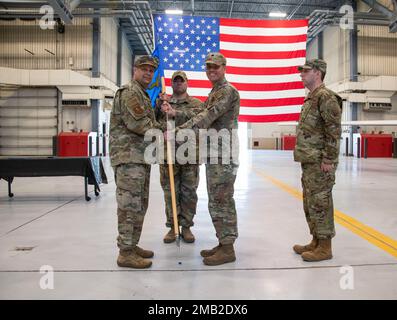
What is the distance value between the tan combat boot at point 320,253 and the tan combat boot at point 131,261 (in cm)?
Answer: 146

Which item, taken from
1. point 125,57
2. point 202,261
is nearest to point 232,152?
point 202,261

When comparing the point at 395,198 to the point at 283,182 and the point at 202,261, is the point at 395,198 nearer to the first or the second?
the point at 283,182

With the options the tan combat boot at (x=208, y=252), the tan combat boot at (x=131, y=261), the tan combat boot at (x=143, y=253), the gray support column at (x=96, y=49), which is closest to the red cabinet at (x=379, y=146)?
the gray support column at (x=96, y=49)

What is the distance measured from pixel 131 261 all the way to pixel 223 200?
3.26 feet

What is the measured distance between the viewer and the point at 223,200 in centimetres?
329

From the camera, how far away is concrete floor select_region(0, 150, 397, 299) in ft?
8.47

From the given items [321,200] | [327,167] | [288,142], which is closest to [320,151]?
[327,167]

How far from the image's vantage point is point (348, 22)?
62.9 feet

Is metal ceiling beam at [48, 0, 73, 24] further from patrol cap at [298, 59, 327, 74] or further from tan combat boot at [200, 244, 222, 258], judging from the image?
tan combat boot at [200, 244, 222, 258]

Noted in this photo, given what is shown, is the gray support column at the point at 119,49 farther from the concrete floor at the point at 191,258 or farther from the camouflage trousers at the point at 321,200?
the camouflage trousers at the point at 321,200

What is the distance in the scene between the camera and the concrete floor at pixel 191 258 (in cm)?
258

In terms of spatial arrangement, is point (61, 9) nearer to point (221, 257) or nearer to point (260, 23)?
point (260, 23)
